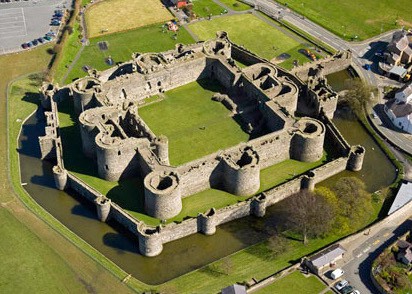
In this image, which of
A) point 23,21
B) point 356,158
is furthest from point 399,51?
point 23,21

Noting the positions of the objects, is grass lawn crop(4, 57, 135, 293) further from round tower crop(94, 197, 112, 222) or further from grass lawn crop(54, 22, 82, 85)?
grass lawn crop(54, 22, 82, 85)

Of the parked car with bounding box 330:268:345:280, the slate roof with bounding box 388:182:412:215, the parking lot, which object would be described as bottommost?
the parked car with bounding box 330:268:345:280

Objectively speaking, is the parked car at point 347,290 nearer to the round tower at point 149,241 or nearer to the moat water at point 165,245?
the moat water at point 165,245

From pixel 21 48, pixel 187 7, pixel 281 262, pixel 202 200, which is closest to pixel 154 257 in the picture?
pixel 202 200

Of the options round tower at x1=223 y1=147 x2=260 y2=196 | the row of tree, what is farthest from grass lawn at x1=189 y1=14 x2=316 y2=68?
the row of tree

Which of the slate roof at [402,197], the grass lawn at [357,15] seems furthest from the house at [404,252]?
the grass lawn at [357,15]

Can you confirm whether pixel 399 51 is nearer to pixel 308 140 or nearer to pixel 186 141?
pixel 308 140

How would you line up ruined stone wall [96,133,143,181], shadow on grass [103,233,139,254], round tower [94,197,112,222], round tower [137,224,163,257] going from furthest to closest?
ruined stone wall [96,133,143,181]
round tower [94,197,112,222]
shadow on grass [103,233,139,254]
round tower [137,224,163,257]

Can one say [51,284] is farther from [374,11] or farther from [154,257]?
[374,11]
